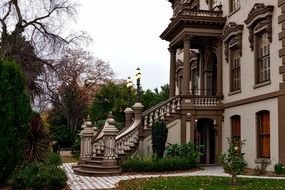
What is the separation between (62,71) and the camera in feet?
83.1

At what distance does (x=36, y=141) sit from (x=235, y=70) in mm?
11663

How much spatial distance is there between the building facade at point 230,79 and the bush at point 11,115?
9791 mm

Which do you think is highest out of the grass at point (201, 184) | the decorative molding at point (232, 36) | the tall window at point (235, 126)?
the decorative molding at point (232, 36)

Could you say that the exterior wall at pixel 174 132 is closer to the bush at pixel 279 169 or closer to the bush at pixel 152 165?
the bush at pixel 152 165

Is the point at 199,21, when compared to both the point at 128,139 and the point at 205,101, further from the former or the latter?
the point at 128,139

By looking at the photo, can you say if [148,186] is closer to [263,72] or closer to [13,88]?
[13,88]

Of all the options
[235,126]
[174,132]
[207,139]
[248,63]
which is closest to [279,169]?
[235,126]

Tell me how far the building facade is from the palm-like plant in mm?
7477

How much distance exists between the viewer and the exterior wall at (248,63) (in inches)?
722

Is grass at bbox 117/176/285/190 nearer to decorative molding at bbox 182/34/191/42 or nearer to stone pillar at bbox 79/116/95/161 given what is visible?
stone pillar at bbox 79/116/95/161

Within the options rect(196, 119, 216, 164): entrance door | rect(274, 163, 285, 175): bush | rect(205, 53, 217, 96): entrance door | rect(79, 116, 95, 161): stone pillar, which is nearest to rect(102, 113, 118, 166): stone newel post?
rect(79, 116, 95, 161): stone pillar

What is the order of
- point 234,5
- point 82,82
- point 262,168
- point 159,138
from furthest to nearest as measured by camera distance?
Answer: 1. point 82,82
2. point 234,5
3. point 159,138
4. point 262,168

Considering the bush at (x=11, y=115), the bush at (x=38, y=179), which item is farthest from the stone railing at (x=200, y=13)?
the bush at (x=38, y=179)

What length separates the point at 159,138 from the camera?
20484 millimetres
